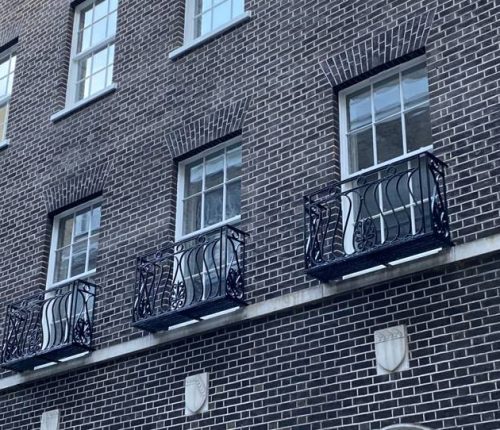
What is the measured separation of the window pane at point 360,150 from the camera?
1105 cm

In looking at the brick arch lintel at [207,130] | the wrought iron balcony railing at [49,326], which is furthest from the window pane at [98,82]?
the wrought iron balcony railing at [49,326]

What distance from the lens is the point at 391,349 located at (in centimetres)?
959

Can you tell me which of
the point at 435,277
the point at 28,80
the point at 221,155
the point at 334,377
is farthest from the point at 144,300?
the point at 28,80

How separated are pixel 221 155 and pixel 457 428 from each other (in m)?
5.12

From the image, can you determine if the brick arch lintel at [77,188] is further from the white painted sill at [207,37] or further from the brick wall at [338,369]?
the brick wall at [338,369]

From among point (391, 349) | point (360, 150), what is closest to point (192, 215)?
point (360, 150)

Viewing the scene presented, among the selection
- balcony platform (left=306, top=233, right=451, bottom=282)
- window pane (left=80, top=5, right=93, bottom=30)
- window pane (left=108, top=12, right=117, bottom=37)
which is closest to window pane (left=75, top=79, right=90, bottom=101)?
window pane (left=108, top=12, right=117, bottom=37)

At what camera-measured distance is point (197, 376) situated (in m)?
11.3

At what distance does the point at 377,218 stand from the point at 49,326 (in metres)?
5.34

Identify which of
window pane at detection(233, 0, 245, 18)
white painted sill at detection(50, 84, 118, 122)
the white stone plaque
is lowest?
the white stone plaque

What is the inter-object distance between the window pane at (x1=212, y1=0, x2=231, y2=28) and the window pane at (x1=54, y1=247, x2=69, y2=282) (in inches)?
151

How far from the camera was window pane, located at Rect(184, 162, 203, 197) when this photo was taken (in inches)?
505

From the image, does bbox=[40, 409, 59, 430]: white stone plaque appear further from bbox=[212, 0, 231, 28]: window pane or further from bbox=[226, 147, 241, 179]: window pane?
bbox=[212, 0, 231, 28]: window pane

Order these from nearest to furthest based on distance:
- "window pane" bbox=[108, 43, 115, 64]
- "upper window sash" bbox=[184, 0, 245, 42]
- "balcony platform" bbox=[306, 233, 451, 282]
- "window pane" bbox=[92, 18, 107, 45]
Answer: "balcony platform" bbox=[306, 233, 451, 282]
"upper window sash" bbox=[184, 0, 245, 42]
"window pane" bbox=[108, 43, 115, 64]
"window pane" bbox=[92, 18, 107, 45]
